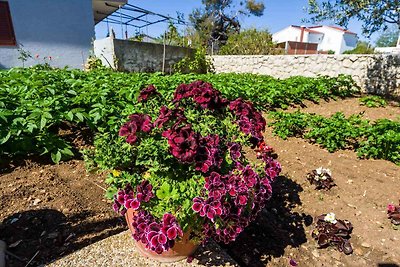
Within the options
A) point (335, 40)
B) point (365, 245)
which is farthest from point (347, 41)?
point (365, 245)

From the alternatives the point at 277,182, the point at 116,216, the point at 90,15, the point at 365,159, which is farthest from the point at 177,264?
the point at 90,15

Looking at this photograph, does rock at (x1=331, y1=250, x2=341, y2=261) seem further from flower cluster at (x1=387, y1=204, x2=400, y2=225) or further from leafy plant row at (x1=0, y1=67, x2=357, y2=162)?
leafy plant row at (x1=0, y1=67, x2=357, y2=162)

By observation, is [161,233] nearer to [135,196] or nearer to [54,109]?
[135,196]

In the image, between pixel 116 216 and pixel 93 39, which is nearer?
pixel 116 216

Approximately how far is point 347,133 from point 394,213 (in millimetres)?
1493

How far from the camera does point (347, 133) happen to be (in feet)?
11.8

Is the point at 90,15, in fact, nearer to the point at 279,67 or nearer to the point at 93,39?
the point at 93,39

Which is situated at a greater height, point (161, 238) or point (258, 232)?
point (161, 238)

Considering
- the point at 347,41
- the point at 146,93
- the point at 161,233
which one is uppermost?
the point at 347,41

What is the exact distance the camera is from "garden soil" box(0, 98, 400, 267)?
6.16 feet

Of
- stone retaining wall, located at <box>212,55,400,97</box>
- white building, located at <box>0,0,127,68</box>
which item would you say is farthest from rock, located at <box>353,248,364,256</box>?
white building, located at <box>0,0,127,68</box>

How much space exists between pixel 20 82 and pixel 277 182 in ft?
11.7

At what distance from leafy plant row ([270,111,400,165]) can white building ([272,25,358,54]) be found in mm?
43479

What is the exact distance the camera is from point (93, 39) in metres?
9.19
